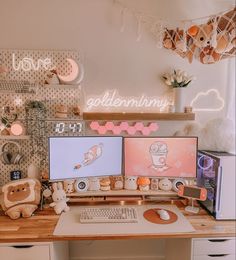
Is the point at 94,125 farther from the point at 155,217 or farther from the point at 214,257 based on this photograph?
the point at 214,257

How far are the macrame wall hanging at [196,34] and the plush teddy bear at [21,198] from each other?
1.39 metres

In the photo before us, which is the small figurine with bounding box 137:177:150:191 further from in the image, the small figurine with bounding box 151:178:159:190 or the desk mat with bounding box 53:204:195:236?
the desk mat with bounding box 53:204:195:236

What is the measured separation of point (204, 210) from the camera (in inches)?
63.8

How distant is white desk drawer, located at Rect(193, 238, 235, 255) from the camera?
1.37 metres

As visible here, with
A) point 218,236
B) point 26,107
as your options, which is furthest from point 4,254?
point 218,236

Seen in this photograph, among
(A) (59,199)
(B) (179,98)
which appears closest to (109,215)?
(A) (59,199)

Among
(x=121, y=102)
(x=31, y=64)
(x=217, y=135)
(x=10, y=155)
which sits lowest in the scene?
(x=10, y=155)

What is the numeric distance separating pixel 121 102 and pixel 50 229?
1086mm

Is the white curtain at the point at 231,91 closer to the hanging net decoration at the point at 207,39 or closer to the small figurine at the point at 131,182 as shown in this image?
the hanging net decoration at the point at 207,39

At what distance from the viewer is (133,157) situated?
176 cm

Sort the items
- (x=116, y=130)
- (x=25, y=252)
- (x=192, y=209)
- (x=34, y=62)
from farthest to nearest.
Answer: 1. (x=116, y=130)
2. (x=34, y=62)
3. (x=192, y=209)
4. (x=25, y=252)

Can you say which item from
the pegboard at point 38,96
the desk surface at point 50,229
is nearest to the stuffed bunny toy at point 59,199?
the desk surface at point 50,229

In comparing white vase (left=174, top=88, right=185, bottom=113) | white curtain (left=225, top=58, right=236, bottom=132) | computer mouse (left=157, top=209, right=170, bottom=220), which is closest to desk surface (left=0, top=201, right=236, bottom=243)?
computer mouse (left=157, top=209, right=170, bottom=220)

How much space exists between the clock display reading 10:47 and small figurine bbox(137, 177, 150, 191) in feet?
2.06
